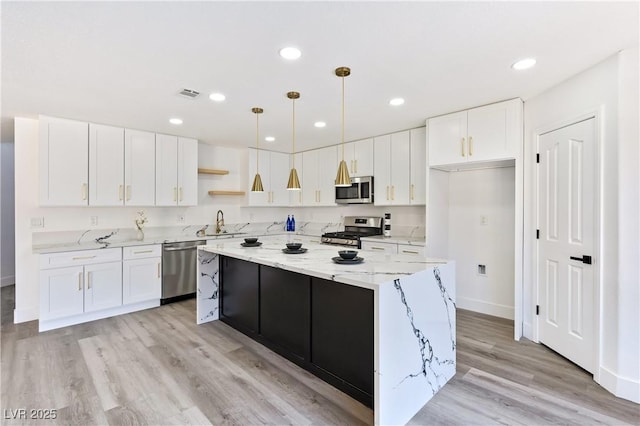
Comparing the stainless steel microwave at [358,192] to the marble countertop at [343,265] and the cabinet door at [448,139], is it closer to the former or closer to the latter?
the cabinet door at [448,139]

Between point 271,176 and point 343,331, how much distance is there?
12.9 ft

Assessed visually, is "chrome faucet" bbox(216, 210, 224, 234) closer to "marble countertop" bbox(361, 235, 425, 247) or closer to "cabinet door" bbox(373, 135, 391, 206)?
"marble countertop" bbox(361, 235, 425, 247)

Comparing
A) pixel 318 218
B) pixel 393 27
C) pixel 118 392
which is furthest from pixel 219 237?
pixel 393 27

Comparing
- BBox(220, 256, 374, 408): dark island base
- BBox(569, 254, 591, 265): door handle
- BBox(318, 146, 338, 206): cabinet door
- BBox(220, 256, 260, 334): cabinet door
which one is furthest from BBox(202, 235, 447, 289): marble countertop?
BBox(318, 146, 338, 206): cabinet door

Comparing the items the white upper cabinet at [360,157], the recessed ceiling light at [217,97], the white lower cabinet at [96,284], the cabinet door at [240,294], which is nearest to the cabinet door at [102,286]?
the white lower cabinet at [96,284]

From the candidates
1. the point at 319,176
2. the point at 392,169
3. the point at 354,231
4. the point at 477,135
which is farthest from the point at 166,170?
the point at 477,135

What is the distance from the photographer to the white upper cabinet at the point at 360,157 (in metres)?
4.74

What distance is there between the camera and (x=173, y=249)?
4371 mm

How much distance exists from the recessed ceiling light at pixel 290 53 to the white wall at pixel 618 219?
2252mm

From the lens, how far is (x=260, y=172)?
5.55 m

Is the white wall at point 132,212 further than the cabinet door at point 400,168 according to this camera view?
No

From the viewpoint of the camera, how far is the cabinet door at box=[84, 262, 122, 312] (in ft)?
12.2

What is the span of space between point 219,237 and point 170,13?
369 cm

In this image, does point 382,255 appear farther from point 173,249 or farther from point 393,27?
point 173,249
